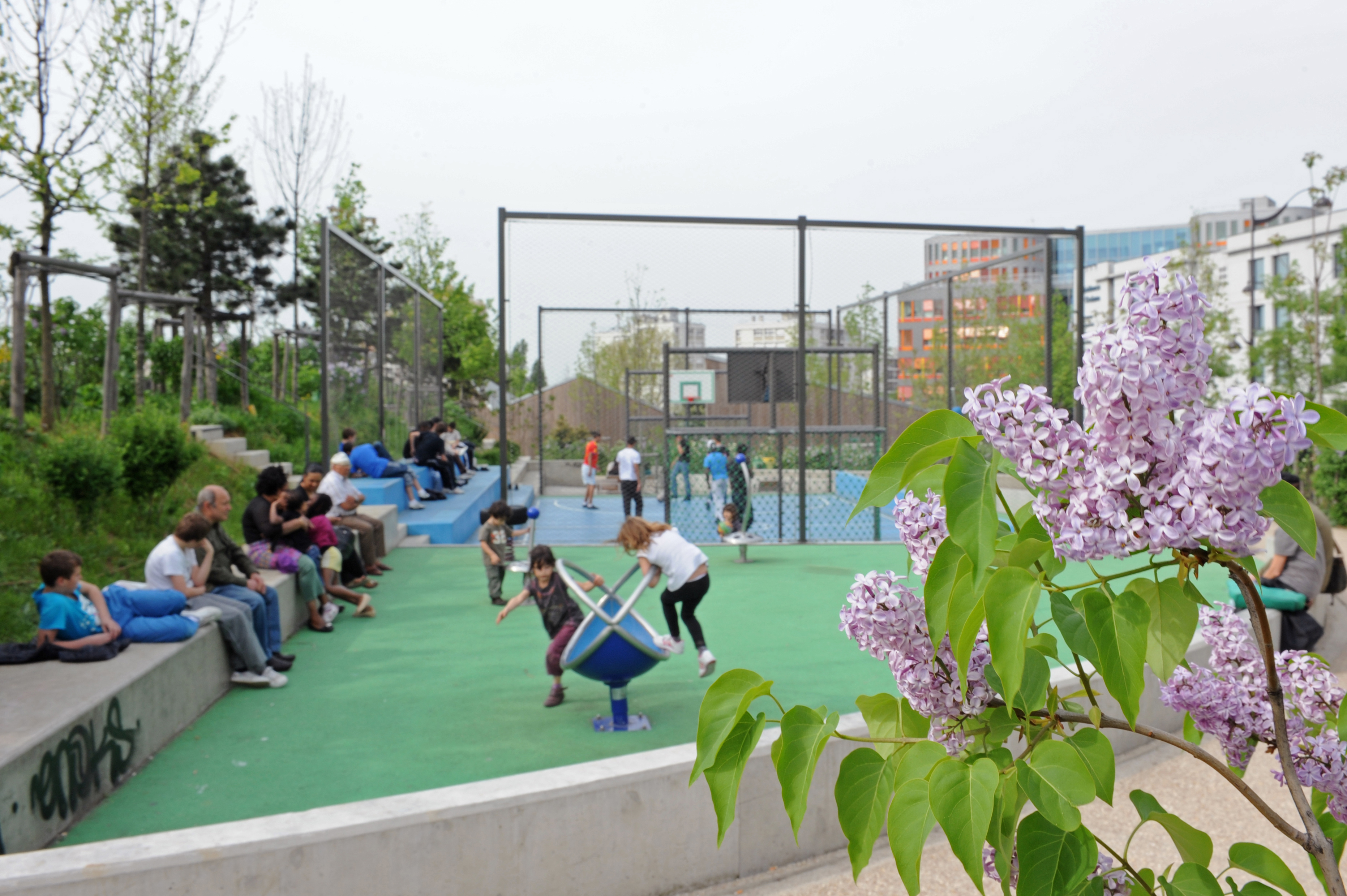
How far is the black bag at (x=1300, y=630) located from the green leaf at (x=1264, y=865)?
598cm

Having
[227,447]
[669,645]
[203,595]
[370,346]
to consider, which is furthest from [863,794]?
[370,346]

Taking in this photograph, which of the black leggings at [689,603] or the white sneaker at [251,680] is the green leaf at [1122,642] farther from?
the white sneaker at [251,680]

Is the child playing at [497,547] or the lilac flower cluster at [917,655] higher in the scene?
the lilac flower cluster at [917,655]

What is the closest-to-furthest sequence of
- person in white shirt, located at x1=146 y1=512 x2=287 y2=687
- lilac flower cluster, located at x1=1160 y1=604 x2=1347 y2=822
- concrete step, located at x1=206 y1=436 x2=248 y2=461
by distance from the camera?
lilac flower cluster, located at x1=1160 y1=604 x2=1347 y2=822 → person in white shirt, located at x1=146 y1=512 x2=287 y2=687 → concrete step, located at x1=206 y1=436 x2=248 y2=461

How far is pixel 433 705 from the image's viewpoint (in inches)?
234

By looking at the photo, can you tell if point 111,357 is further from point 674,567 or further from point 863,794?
point 863,794

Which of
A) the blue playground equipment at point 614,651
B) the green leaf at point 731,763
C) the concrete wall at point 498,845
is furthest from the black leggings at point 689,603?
the green leaf at point 731,763

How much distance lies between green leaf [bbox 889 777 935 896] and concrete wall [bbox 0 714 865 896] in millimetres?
1937

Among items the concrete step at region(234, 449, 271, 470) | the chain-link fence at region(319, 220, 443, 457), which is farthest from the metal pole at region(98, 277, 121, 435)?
the chain-link fence at region(319, 220, 443, 457)

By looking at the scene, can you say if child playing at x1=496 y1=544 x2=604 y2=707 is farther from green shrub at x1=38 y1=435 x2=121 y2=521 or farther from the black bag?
the black bag

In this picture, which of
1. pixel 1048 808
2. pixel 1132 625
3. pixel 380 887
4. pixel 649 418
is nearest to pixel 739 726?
pixel 1048 808

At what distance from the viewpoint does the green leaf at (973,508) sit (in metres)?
0.86

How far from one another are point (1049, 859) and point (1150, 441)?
0.49 meters

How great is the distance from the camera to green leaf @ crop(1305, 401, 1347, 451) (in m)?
0.91
